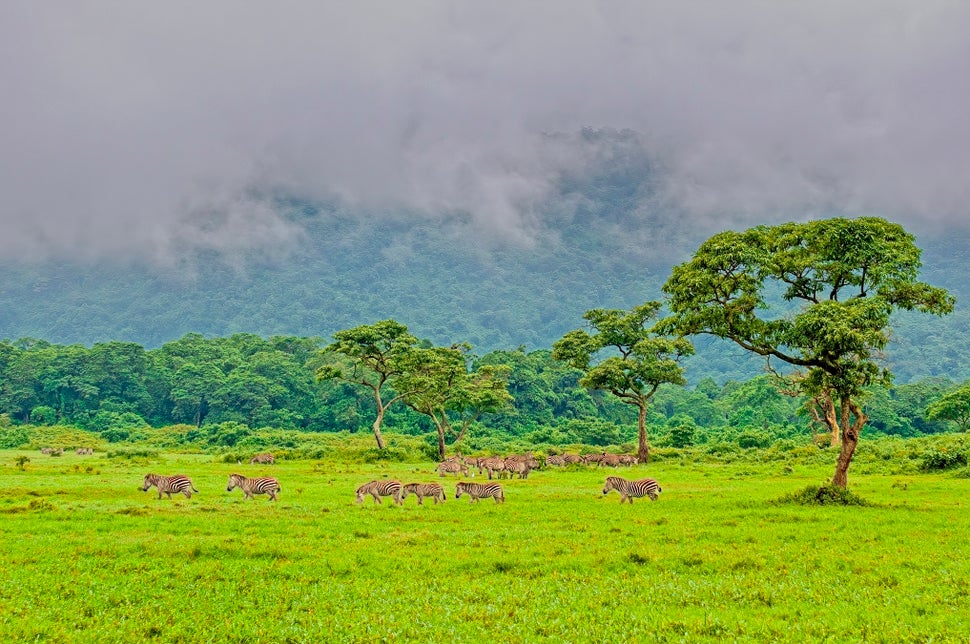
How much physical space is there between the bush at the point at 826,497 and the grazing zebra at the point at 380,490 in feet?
50.4

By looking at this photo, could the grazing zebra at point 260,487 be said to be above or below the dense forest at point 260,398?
below

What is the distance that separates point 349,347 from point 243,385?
185ft

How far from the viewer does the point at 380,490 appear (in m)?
25.8

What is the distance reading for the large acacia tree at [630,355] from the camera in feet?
168

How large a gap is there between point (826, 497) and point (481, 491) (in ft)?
45.0

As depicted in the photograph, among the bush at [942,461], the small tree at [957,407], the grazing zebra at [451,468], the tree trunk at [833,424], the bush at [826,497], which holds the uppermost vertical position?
the small tree at [957,407]

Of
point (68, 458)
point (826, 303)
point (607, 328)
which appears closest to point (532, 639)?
point (826, 303)

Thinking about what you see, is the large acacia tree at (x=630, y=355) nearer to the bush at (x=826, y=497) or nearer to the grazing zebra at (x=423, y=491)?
the bush at (x=826, y=497)

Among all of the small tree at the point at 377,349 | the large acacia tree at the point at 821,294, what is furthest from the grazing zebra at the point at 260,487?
the small tree at the point at 377,349

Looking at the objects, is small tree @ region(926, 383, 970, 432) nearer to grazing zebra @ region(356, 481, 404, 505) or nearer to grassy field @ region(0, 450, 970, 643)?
grassy field @ region(0, 450, 970, 643)

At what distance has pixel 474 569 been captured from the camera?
13.8 meters

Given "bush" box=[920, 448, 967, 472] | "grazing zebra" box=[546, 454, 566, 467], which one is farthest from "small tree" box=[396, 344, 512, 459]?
"bush" box=[920, 448, 967, 472]

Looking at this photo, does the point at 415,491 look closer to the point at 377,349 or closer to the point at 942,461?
the point at 942,461

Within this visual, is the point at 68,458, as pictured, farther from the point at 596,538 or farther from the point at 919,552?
the point at 919,552
